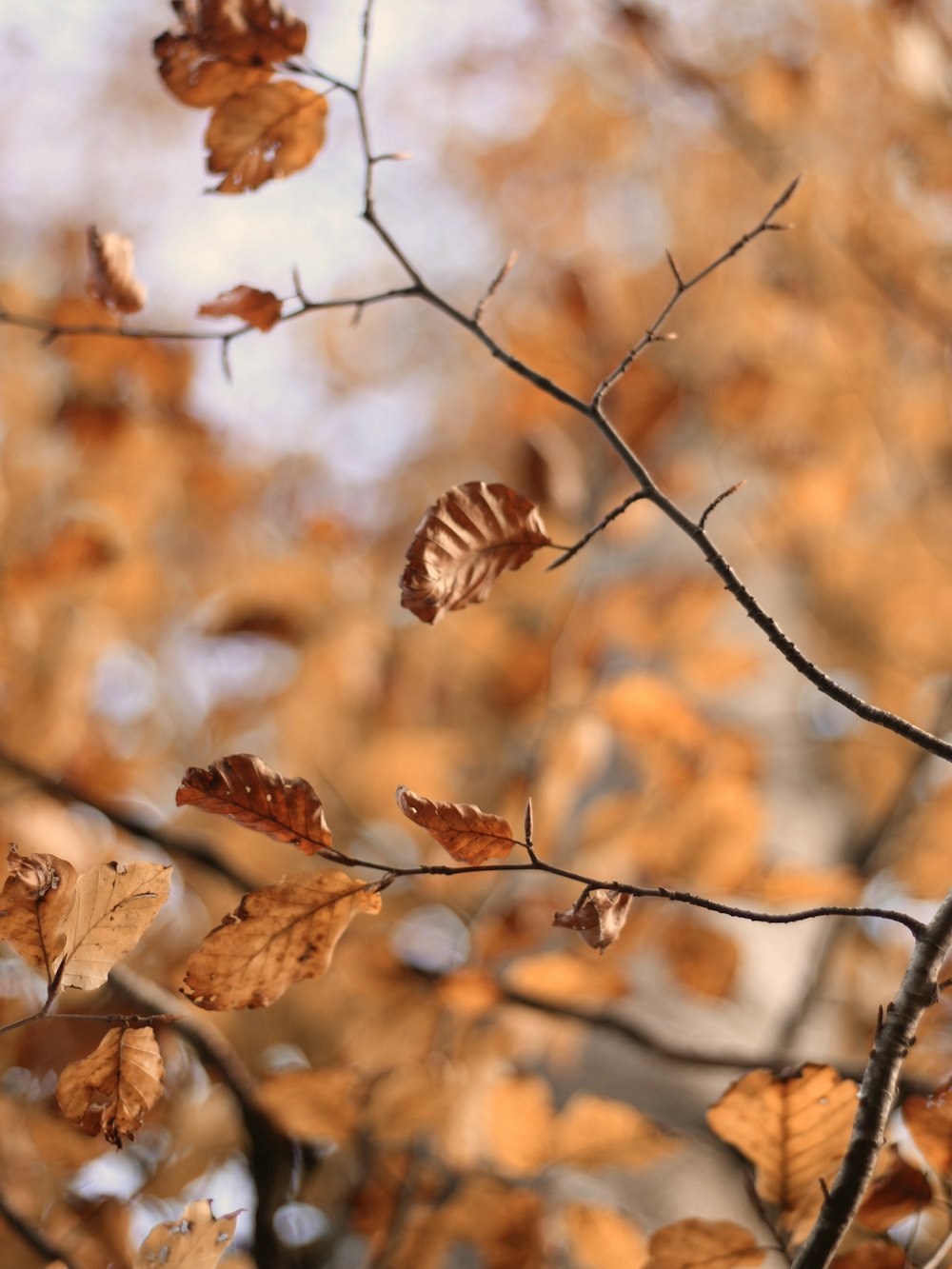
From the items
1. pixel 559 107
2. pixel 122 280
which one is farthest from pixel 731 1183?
pixel 559 107

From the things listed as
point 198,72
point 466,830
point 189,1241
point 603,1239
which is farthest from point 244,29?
point 603,1239

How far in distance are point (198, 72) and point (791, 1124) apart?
52 cm

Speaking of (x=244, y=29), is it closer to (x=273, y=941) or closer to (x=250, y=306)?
(x=250, y=306)

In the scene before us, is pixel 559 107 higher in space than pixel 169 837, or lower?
higher

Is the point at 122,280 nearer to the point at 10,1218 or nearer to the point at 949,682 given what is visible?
the point at 10,1218

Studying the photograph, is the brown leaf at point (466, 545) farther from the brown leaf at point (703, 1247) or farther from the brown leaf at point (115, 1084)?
the brown leaf at point (703, 1247)

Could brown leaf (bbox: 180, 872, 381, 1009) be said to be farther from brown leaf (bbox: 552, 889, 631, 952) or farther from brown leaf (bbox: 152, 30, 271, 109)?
brown leaf (bbox: 152, 30, 271, 109)

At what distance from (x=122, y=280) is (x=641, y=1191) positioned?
0.98m

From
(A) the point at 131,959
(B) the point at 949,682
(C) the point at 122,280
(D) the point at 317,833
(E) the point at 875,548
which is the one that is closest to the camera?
(D) the point at 317,833

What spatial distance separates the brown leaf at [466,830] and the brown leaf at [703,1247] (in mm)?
205

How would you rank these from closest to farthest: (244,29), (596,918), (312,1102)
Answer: (596,918)
(244,29)
(312,1102)

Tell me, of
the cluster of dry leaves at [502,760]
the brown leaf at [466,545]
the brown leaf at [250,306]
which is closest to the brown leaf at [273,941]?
the cluster of dry leaves at [502,760]

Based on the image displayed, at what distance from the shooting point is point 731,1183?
3.27 ft

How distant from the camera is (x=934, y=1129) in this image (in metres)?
0.39
